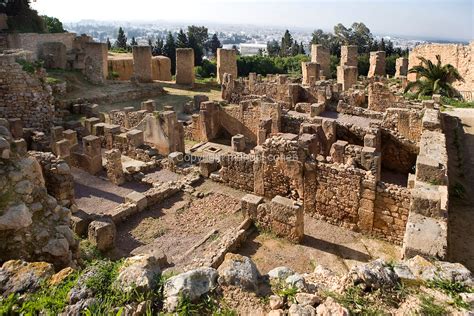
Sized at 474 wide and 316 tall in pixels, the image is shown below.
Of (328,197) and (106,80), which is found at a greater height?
(106,80)

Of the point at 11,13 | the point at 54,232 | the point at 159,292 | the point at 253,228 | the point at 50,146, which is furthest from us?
the point at 11,13

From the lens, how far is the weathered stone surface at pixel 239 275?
411 centimetres

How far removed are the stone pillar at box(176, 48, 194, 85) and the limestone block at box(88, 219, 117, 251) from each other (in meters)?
23.7

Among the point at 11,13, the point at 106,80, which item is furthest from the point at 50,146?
the point at 11,13

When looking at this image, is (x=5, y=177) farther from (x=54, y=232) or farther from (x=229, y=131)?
(x=229, y=131)

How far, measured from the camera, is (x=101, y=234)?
881cm

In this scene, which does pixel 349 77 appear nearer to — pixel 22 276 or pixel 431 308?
pixel 431 308

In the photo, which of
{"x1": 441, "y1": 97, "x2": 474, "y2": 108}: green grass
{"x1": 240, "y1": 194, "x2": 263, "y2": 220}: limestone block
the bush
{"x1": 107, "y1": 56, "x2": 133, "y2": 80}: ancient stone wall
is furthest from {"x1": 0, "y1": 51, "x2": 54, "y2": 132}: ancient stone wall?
the bush

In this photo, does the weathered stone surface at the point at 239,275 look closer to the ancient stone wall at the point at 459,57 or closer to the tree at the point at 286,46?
the ancient stone wall at the point at 459,57

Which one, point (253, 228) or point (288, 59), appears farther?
point (288, 59)

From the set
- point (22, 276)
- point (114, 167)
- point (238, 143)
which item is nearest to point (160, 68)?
point (238, 143)

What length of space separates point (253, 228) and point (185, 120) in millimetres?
12601

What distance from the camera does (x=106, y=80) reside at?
98.2 ft

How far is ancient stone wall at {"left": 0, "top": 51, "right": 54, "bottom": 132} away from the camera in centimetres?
1573
